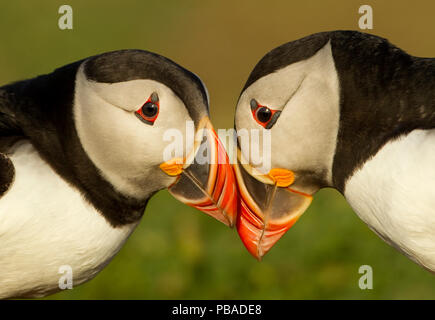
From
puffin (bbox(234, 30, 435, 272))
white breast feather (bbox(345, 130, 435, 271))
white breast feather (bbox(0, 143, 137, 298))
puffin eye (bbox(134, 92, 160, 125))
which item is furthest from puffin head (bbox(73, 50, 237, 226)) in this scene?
white breast feather (bbox(345, 130, 435, 271))

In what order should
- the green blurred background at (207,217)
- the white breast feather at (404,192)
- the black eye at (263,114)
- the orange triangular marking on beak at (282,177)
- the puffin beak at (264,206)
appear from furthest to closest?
the green blurred background at (207,217)
the puffin beak at (264,206)
the orange triangular marking on beak at (282,177)
the black eye at (263,114)
the white breast feather at (404,192)

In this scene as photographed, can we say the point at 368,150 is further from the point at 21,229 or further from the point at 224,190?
the point at 21,229

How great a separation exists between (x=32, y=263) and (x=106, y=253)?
0.36 m

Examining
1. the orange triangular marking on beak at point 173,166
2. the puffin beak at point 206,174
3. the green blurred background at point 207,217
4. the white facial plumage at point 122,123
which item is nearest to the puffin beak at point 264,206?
the puffin beak at point 206,174

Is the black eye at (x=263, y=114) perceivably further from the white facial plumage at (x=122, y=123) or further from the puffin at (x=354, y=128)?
the white facial plumage at (x=122, y=123)

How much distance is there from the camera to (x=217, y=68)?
11461mm

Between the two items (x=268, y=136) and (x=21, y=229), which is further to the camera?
(x=268, y=136)

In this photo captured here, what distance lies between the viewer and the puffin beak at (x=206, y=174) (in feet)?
11.7

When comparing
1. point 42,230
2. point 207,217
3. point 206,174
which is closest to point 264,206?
point 206,174

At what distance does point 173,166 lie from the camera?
3568mm

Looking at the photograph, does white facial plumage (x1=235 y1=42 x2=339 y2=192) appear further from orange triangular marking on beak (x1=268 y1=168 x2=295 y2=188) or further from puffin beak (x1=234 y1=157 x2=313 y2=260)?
puffin beak (x1=234 y1=157 x2=313 y2=260)

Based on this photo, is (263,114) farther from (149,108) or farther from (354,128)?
(149,108)

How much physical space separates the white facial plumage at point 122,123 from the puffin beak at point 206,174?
0.09 m
